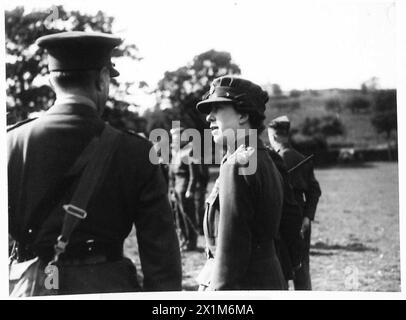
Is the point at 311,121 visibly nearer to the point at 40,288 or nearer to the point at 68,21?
the point at 68,21

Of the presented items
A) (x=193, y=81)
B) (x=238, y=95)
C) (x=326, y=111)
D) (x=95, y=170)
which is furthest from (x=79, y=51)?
(x=326, y=111)

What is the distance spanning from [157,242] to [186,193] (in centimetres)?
415

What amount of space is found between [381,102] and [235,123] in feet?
4.30

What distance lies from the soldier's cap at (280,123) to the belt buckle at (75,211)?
1905mm

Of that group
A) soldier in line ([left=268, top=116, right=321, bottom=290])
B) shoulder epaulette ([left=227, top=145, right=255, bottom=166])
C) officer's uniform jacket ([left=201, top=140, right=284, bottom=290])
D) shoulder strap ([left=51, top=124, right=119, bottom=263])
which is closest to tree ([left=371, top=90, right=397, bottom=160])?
soldier in line ([left=268, top=116, right=321, bottom=290])

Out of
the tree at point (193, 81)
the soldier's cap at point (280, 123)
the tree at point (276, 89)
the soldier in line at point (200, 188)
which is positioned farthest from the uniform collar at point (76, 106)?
the soldier in line at point (200, 188)

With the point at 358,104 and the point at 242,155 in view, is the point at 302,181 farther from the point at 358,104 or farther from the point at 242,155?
the point at 242,155

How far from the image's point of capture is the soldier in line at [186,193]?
6008 mm

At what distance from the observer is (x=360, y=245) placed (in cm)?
508

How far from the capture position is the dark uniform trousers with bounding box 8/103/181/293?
2.11 meters

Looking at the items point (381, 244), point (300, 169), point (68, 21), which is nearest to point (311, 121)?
point (300, 169)

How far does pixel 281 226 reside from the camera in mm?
2789

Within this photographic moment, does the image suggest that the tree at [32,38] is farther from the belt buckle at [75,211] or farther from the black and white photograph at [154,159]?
the belt buckle at [75,211]

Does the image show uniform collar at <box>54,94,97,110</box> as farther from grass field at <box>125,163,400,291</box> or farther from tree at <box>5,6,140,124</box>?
grass field at <box>125,163,400,291</box>
